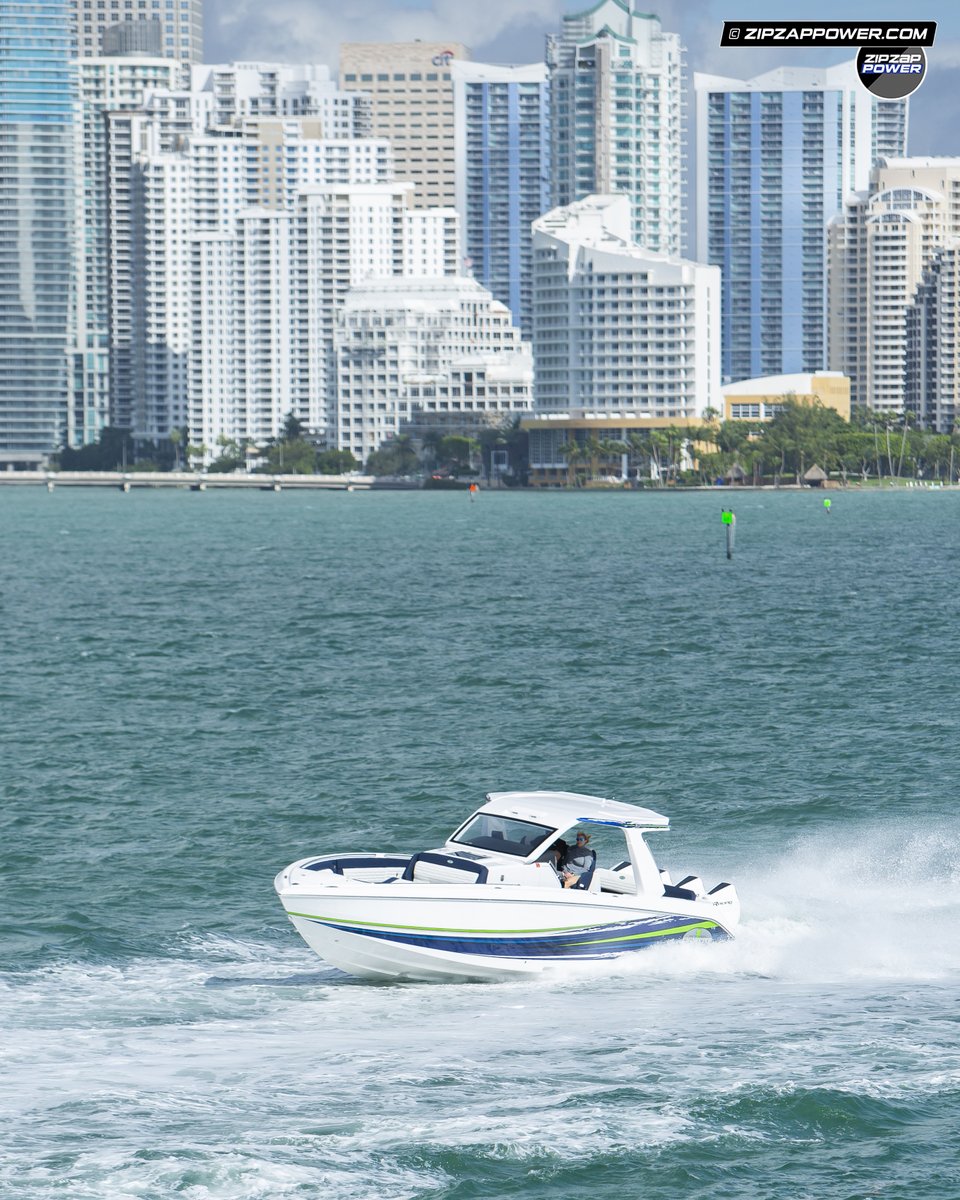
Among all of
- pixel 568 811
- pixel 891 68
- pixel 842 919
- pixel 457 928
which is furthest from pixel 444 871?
pixel 891 68

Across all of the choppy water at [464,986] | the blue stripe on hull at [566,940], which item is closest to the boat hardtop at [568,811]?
the blue stripe on hull at [566,940]

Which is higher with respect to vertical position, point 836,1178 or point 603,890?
point 603,890

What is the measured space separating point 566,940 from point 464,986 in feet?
5.26

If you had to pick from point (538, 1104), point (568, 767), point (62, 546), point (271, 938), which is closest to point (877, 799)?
point (568, 767)

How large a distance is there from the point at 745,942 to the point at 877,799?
14370mm

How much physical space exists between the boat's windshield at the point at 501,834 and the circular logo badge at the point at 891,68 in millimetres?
19935

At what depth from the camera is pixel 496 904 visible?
87.0ft

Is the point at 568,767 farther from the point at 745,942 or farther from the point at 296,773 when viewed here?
the point at 745,942

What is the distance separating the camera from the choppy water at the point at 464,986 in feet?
70.5

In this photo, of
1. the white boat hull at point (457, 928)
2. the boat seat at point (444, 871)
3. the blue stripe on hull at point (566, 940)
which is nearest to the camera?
the white boat hull at point (457, 928)

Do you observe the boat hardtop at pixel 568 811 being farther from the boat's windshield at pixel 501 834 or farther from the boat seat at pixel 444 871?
the boat seat at pixel 444 871

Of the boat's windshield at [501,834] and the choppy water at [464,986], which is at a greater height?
the boat's windshield at [501,834]

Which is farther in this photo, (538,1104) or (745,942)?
(745,942)

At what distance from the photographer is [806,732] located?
52875 mm
